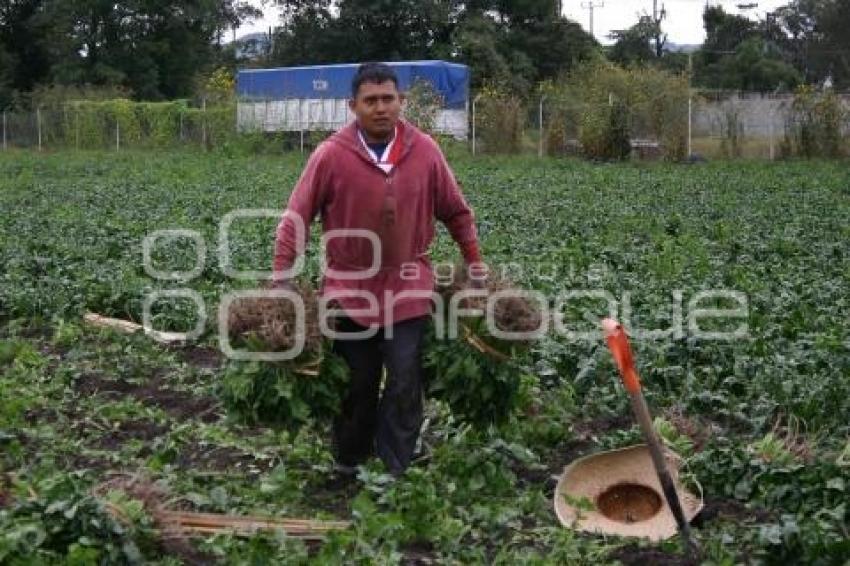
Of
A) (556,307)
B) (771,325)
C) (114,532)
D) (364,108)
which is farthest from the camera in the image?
(556,307)

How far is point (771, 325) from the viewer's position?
8703mm

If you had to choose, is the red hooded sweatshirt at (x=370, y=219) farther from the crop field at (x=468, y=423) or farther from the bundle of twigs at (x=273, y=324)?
the crop field at (x=468, y=423)

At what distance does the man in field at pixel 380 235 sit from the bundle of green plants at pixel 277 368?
0.17m

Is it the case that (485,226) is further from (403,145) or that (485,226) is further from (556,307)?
(403,145)

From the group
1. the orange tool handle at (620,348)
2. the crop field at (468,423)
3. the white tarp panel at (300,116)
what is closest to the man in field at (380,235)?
the crop field at (468,423)

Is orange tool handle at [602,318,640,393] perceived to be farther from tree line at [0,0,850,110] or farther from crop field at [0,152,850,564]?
tree line at [0,0,850,110]

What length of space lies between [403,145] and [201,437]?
1.89 m

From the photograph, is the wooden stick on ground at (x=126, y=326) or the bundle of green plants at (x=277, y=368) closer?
the bundle of green plants at (x=277, y=368)

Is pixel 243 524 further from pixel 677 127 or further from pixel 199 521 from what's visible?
pixel 677 127

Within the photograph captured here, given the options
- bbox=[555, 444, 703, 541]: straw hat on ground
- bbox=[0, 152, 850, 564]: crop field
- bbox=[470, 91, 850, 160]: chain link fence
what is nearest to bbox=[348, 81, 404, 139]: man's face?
bbox=[0, 152, 850, 564]: crop field

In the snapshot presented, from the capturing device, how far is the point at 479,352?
5680 millimetres

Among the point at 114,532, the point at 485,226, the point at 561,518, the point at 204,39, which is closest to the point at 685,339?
the point at 561,518

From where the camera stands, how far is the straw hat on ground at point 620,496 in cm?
525

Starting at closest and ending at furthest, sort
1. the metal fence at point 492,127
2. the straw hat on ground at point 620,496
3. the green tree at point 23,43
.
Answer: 1. the straw hat on ground at point 620,496
2. the metal fence at point 492,127
3. the green tree at point 23,43
